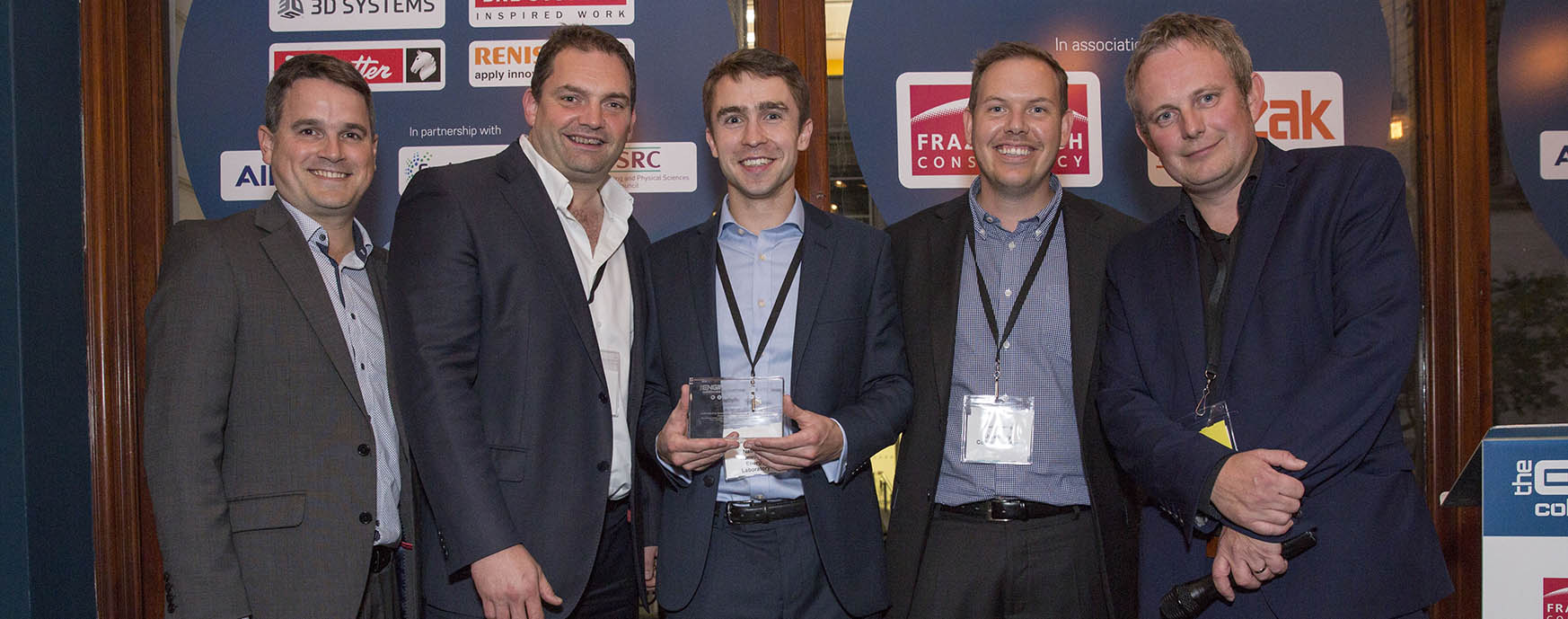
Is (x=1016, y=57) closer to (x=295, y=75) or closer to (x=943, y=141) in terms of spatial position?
(x=943, y=141)

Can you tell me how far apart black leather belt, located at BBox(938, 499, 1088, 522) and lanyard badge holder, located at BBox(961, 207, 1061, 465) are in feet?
0.37

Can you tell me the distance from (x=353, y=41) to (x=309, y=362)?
1841 mm

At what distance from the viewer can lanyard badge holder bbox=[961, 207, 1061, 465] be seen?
2.80m

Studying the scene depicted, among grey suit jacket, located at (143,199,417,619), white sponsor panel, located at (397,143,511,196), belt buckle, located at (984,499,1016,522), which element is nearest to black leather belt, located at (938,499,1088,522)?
belt buckle, located at (984,499,1016,522)

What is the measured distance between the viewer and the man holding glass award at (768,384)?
8.43ft

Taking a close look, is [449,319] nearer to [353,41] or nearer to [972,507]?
[972,507]

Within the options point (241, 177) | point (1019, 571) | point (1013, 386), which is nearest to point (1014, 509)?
point (1019, 571)

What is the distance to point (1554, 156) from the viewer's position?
12.9ft

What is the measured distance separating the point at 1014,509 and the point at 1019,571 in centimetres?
17

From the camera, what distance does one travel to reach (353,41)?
3840 mm

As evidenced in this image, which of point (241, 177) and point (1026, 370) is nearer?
point (1026, 370)

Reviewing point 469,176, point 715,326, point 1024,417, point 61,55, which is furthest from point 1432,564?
point 61,55

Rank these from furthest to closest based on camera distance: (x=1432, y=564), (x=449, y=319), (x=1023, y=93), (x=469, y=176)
Answer: (x=1023, y=93), (x=469, y=176), (x=449, y=319), (x=1432, y=564)

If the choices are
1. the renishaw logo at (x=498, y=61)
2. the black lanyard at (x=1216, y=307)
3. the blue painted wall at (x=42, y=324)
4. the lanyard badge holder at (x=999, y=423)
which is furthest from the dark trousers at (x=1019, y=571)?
the blue painted wall at (x=42, y=324)
